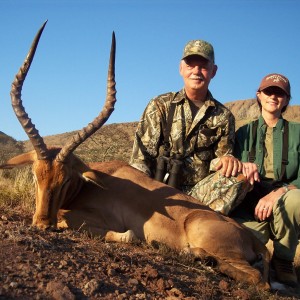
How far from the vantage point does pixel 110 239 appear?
568 cm

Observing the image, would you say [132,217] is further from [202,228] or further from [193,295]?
[193,295]

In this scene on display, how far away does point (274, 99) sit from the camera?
25.1 ft

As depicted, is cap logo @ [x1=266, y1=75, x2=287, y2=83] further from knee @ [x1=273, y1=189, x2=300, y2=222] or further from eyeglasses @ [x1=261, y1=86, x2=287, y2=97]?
knee @ [x1=273, y1=189, x2=300, y2=222]

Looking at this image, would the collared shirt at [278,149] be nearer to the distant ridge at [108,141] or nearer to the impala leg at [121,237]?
the impala leg at [121,237]

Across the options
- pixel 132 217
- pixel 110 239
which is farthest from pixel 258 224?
pixel 110 239

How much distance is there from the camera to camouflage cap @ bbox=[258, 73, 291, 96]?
747 cm

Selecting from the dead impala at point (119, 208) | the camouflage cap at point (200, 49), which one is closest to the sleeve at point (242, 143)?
the camouflage cap at point (200, 49)

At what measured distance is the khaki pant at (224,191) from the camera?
7066 mm

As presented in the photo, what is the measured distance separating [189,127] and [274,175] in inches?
66.7

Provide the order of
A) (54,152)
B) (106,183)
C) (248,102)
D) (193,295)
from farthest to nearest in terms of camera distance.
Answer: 1. (248,102)
2. (106,183)
3. (54,152)
4. (193,295)

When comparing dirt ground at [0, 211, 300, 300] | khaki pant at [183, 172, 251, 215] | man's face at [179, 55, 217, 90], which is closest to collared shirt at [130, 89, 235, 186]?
man's face at [179, 55, 217, 90]

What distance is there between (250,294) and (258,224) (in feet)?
9.67

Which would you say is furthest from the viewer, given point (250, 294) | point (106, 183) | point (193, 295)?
point (106, 183)

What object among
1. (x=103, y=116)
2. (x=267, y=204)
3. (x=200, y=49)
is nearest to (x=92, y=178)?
(x=103, y=116)
